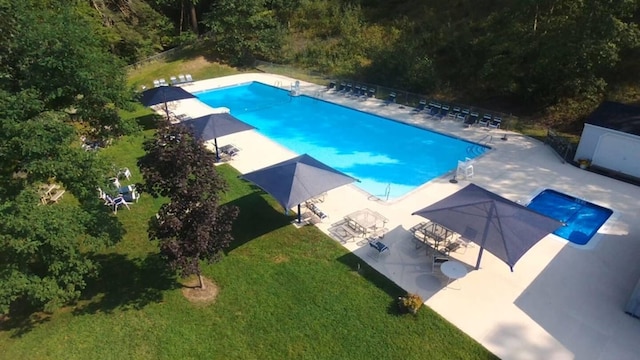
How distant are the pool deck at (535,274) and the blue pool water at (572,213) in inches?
14.1

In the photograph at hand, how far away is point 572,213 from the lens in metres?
16.3

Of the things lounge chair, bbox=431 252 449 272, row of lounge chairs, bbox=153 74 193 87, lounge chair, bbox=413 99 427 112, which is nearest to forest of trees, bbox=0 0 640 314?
lounge chair, bbox=413 99 427 112

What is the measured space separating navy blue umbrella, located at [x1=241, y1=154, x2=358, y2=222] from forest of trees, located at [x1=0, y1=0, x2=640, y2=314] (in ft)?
9.51

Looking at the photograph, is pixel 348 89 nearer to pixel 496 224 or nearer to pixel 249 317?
pixel 496 224

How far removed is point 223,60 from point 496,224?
113ft

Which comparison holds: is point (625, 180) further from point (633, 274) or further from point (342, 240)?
point (342, 240)

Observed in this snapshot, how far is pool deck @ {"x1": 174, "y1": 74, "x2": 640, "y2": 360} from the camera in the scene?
10594 mm

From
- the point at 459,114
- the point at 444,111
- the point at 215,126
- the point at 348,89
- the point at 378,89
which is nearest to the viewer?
the point at 215,126

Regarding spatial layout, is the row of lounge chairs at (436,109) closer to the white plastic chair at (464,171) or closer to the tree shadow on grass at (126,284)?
the white plastic chair at (464,171)

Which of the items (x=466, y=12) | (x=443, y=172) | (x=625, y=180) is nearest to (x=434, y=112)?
(x=443, y=172)

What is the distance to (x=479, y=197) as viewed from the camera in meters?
13.2

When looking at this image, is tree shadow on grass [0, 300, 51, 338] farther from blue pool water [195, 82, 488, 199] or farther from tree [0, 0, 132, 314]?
blue pool water [195, 82, 488, 199]

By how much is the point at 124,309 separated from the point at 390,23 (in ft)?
116

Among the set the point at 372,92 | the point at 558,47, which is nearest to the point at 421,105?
the point at 372,92
